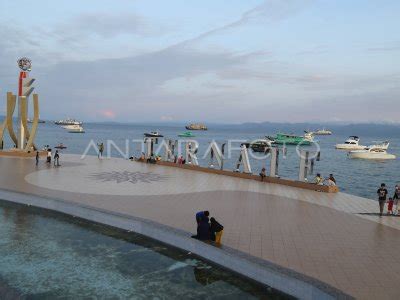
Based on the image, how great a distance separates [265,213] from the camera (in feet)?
49.1

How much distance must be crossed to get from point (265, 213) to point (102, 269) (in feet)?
23.6

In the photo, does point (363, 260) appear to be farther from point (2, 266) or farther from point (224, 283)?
point (2, 266)

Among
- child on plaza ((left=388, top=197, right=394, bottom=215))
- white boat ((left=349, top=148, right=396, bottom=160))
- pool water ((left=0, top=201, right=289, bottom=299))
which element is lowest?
white boat ((left=349, top=148, right=396, bottom=160))

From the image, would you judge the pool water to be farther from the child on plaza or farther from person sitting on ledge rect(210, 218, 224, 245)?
the child on plaza

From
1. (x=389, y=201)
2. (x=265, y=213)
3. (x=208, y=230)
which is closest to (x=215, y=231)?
(x=208, y=230)

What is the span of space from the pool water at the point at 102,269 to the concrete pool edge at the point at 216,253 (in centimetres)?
18

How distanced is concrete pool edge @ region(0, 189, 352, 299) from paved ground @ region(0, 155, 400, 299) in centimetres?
75

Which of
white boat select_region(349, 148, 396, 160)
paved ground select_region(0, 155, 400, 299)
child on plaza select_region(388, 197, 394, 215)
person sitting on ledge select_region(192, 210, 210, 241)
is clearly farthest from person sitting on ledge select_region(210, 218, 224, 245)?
white boat select_region(349, 148, 396, 160)

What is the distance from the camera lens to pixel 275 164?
23641 millimetres

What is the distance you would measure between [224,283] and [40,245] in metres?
5.28

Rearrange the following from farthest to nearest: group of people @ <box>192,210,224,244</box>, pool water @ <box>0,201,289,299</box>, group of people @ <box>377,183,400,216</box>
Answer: group of people @ <box>377,183,400,216</box> → group of people @ <box>192,210,224,244</box> → pool water @ <box>0,201,289,299</box>

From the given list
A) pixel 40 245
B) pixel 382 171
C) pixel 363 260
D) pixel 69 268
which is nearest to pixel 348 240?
pixel 363 260

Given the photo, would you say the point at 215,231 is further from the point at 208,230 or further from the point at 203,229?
the point at 203,229

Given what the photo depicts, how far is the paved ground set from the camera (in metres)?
9.54
